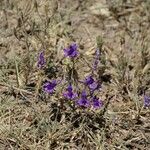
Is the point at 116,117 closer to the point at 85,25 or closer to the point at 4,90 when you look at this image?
the point at 4,90

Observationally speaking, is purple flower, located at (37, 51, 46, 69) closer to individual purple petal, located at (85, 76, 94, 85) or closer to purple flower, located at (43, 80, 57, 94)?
purple flower, located at (43, 80, 57, 94)

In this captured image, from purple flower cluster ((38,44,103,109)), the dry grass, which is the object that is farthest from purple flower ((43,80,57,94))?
the dry grass

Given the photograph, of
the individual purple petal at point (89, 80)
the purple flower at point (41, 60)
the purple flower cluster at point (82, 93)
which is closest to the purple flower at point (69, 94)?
the purple flower cluster at point (82, 93)

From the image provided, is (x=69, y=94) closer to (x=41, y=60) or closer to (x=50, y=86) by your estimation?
(x=50, y=86)

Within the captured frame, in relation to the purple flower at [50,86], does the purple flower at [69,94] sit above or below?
below

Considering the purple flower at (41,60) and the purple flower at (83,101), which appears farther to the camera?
the purple flower at (41,60)

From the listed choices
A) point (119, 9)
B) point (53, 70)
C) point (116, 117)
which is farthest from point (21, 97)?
point (119, 9)

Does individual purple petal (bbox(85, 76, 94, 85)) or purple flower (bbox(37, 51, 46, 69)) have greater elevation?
purple flower (bbox(37, 51, 46, 69))

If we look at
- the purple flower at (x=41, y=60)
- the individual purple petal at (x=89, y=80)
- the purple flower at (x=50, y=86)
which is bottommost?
the purple flower at (x=50, y=86)

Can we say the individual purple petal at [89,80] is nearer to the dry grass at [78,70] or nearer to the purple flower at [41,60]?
the dry grass at [78,70]
